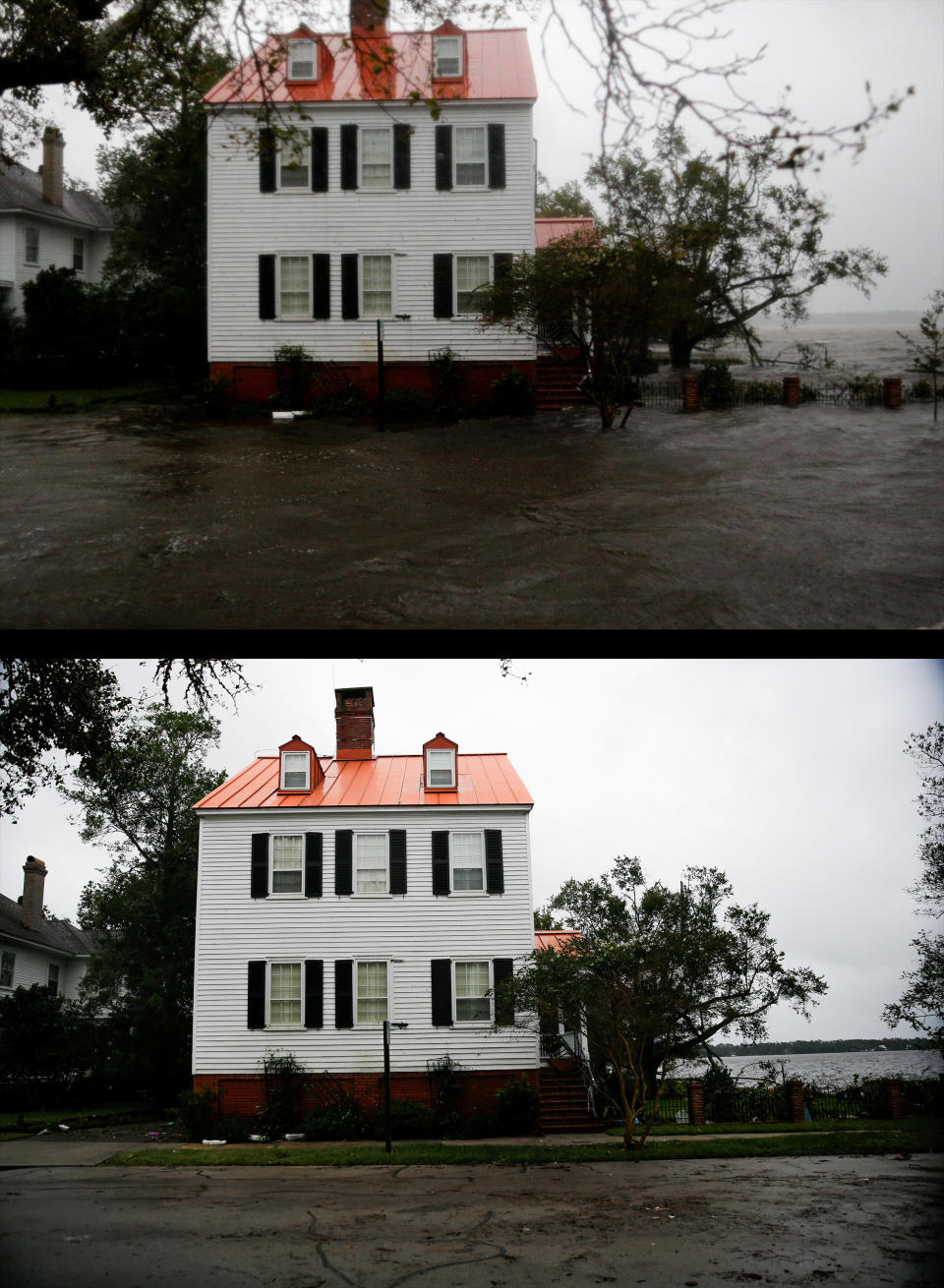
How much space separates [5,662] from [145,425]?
174cm

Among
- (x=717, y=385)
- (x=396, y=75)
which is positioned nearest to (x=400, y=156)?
(x=396, y=75)

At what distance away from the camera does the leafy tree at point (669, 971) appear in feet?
40.9

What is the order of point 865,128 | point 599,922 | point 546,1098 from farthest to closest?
1. point 546,1098
2. point 599,922
3. point 865,128

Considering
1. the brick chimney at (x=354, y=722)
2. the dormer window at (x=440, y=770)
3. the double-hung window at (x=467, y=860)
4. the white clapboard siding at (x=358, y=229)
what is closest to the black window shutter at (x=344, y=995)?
the double-hung window at (x=467, y=860)

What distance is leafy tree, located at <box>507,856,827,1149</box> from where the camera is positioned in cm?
1245

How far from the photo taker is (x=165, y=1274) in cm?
630

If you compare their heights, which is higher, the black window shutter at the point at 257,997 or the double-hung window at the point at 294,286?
the double-hung window at the point at 294,286

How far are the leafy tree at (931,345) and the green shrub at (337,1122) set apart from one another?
36.8 ft

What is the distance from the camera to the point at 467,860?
50.4 feet

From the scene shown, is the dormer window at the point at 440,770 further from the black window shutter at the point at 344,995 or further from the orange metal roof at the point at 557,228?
the orange metal roof at the point at 557,228

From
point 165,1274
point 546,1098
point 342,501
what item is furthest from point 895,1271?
point 546,1098

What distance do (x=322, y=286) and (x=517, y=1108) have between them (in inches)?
450

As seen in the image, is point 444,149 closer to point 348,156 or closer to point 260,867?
point 348,156

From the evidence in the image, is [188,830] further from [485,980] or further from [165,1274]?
[165,1274]
